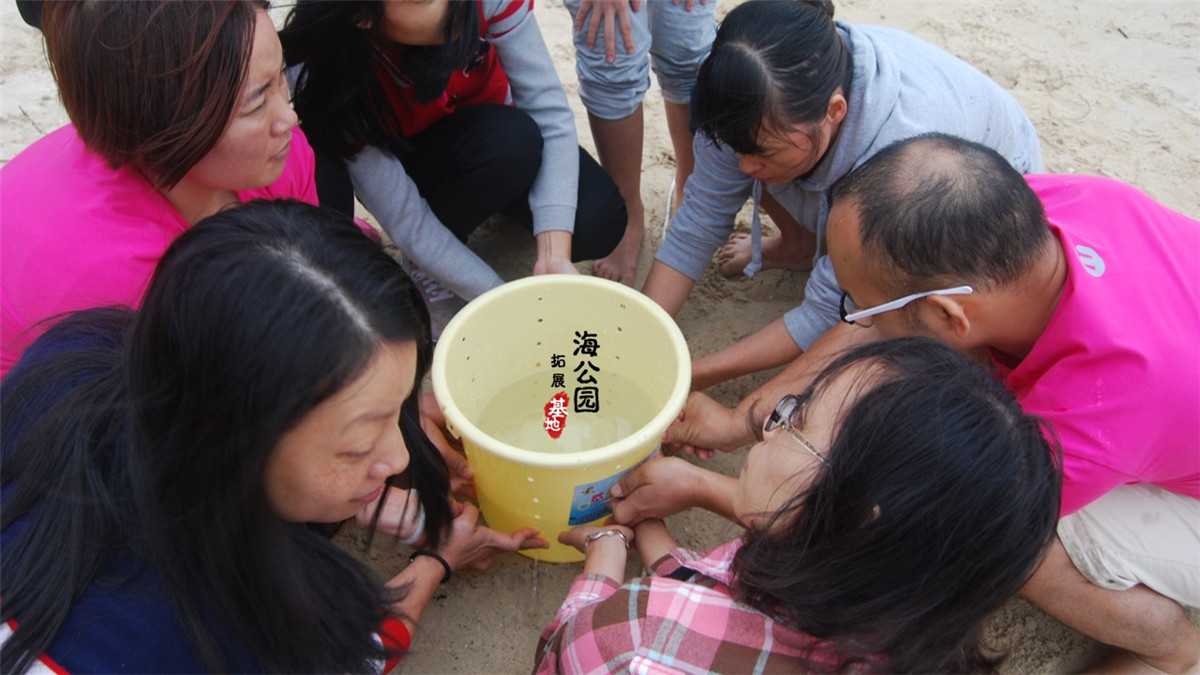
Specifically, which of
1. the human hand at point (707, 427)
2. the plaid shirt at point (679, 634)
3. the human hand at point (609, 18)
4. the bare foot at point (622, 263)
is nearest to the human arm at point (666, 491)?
the human hand at point (707, 427)

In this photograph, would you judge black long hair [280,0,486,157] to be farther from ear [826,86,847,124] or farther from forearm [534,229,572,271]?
ear [826,86,847,124]

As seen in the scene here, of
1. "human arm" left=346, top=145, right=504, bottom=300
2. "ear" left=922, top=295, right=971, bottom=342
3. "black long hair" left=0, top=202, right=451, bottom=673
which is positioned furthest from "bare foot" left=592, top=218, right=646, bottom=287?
"black long hair" left=0, top=202, right=451, bottom=673

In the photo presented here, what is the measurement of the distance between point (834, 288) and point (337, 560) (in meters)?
1.04

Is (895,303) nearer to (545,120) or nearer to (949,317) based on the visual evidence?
(949,317)

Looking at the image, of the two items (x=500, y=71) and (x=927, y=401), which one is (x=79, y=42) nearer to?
(x=500, y=71)

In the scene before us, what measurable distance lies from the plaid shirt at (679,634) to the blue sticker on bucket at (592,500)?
9.2 inches

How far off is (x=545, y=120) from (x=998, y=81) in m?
1.65

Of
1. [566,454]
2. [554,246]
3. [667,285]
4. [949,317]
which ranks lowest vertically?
[667,285]

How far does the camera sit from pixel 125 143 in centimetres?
118

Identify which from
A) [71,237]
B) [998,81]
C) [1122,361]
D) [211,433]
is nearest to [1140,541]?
[1122,361]

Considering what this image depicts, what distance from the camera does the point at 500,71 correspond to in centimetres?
192

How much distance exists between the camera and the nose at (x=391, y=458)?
96 centimetres

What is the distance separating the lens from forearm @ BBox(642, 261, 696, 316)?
190 centimetres

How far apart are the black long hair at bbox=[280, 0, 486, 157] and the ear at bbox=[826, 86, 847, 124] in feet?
2.22
